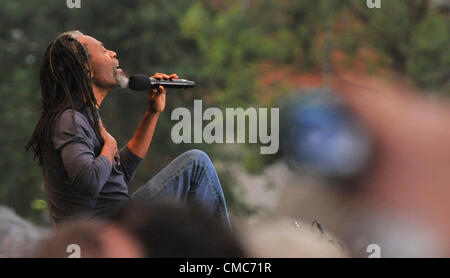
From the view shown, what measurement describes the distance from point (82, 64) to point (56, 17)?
13321mm

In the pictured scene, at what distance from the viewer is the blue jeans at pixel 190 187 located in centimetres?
324

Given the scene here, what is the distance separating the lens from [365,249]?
3.41 meters

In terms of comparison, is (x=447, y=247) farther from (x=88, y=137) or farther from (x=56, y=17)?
(x=56, y=17)

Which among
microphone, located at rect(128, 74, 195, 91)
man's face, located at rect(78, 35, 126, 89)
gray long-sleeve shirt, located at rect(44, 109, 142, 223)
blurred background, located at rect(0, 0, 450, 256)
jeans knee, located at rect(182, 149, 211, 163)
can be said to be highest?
blurred background, located at rect(0, 0, 450, 256)

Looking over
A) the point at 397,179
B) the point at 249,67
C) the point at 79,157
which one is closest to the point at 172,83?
the point at 79,157

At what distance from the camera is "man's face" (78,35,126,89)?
330 cm

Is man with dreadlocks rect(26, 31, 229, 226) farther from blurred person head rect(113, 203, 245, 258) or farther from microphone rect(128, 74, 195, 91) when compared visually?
blurred person head rect(113, 203, 245, 258)

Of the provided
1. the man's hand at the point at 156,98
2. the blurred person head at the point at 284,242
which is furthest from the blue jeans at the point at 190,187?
the blurred person head at the point at 284,242

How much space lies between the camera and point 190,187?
3299 mm

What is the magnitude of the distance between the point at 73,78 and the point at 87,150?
34 centimetres

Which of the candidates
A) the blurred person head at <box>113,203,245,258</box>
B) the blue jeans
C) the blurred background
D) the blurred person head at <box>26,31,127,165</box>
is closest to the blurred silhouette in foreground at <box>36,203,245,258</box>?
the blurred person head at <box>113,203,245,258</box>

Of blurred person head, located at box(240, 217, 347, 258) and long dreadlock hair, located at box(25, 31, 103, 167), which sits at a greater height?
long dreadlock hair, located at box(25, 31, 103, 167)

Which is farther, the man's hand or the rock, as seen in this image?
the rock

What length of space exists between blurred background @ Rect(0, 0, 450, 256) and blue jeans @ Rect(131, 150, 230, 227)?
242 centimetres
